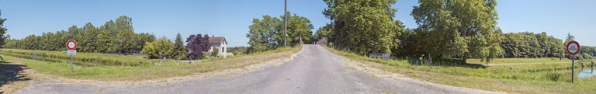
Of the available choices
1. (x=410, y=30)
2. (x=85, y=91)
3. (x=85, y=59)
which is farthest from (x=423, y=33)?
(x=85, y=59)

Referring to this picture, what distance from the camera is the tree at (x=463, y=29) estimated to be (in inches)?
1168

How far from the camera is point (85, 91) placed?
7.01m

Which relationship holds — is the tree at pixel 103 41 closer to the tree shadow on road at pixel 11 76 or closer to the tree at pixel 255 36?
the tree at pixel 255 36

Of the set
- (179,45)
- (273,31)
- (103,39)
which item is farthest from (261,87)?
(103,39)

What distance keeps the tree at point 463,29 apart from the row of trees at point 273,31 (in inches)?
802

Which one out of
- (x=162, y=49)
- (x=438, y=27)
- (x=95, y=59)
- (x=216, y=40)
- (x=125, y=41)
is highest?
(x=438, y=27)

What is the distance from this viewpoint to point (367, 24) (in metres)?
28.5

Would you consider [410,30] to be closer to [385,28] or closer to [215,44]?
[385,28]

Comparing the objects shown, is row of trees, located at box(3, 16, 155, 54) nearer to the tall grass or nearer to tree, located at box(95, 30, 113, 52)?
tree, located at box(95, 30, 113, 52)

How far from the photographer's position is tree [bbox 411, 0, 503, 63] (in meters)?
Result: 29.7

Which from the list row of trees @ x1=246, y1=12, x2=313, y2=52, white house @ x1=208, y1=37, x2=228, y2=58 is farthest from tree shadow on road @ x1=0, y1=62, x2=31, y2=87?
white house @ x1=208, y1=37, x2=228, y2=58

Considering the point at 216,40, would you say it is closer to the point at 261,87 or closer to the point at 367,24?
the point at 367,24

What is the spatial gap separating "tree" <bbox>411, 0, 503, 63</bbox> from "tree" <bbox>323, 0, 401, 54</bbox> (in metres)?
4.54

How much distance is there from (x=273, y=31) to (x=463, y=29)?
1107 inches
